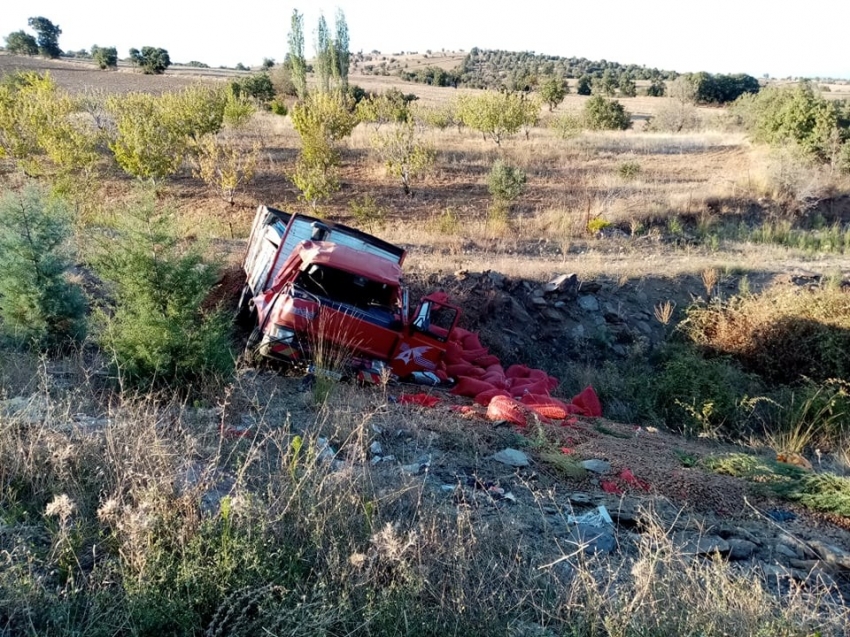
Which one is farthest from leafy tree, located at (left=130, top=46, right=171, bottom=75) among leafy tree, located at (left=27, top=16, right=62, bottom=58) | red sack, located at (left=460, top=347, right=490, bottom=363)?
red sack, located at (left=460, top=347, right=490, bottom=363)

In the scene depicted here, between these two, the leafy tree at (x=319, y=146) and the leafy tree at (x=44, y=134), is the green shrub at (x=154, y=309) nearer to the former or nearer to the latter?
the leafy tree at (x=319, y=146)

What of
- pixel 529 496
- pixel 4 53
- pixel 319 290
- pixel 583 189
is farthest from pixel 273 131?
pixel 4 53

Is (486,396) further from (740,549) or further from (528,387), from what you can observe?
(740,549)

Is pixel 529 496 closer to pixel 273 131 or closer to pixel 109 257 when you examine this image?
pixel 109 257

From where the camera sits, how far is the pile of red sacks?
7086 millimetres

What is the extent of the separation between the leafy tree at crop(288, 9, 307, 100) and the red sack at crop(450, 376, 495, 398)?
33.2 metres

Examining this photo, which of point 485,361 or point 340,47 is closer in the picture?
point 485,361

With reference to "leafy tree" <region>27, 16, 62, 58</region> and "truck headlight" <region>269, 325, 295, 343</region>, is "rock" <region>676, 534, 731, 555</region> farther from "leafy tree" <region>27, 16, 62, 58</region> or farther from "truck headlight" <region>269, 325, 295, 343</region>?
"leafy tree" <region>27, 16, 62, 58</region>

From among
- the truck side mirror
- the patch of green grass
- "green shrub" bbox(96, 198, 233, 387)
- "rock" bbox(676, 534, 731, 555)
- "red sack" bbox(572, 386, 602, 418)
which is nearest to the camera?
"rock" bbox(676, 534, 731, 555)

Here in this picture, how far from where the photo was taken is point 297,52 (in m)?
39.0

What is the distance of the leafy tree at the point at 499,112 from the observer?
90.6 feet

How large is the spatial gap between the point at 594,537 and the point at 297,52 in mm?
39873

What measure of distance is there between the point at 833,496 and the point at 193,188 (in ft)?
69.2

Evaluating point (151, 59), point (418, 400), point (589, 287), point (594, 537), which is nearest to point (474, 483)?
point (594, 537)
